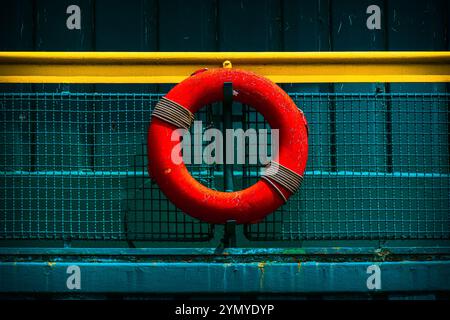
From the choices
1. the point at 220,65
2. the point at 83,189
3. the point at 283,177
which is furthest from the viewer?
the point at 83,189

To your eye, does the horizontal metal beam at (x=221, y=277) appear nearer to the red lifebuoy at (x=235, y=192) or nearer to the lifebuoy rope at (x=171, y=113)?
the red lifebuoy at (x=235, y=192)

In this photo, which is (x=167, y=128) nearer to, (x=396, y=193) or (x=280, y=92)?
(x=280, y=92)

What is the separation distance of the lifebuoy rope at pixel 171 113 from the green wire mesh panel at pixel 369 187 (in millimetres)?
348

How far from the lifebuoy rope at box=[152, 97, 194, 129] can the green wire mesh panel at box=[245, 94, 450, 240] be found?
1.14ft

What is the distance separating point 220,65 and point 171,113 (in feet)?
1.19

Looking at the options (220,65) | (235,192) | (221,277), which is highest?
(220,65)

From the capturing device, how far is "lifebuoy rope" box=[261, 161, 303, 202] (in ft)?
8.83

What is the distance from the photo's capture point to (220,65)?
2.82 metres
